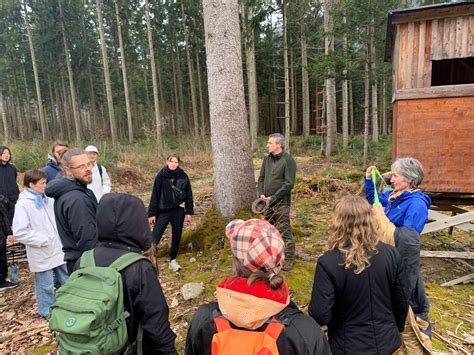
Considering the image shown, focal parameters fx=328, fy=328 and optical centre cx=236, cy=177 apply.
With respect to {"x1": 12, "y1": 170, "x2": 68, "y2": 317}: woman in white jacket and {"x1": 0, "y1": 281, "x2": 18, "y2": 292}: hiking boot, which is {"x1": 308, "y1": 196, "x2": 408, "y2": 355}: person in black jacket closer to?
{"x1": 12, "y1": 170, "x2": 68, "y2": 317}: woman in white jacket

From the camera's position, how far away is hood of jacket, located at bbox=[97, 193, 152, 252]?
197cm

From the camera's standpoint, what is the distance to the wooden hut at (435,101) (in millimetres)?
4887

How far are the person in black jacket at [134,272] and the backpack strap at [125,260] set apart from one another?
0.03 metres

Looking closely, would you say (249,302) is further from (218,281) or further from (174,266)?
(174,266)

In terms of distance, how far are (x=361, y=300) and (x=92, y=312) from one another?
1637mm

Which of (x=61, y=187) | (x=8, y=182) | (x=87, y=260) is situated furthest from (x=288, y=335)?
(x=8, y=182)

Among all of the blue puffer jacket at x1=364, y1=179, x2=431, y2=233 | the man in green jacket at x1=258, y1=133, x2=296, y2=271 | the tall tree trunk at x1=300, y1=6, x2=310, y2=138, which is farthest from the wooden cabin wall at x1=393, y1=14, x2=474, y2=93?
the tall tree trunk at x1=300, y1=6, x2=310, y2=138

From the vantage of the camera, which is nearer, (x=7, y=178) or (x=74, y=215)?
(x=74, y=215)

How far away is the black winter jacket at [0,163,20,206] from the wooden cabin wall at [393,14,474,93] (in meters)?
7.10

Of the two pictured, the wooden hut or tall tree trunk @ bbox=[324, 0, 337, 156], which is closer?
the wooden hut

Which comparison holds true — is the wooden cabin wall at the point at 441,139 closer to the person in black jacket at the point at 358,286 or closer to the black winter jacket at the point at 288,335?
the person in black jacket at the point at 358,286

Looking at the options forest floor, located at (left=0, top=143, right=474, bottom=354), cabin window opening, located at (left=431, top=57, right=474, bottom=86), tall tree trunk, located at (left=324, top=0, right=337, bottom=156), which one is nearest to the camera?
forest floor, located at (left=0, top=143, right=474, bottom=354)

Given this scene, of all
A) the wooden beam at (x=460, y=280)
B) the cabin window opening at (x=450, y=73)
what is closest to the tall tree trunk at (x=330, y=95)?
the cabin window opening at (x=450, y=73)

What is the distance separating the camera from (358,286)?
6.98ft
